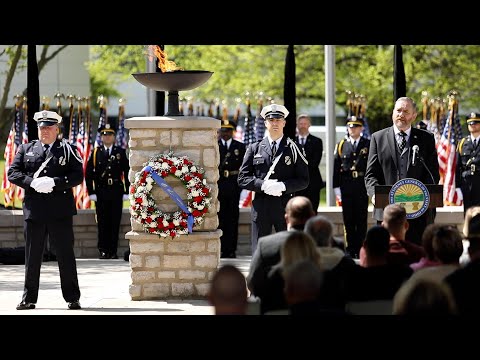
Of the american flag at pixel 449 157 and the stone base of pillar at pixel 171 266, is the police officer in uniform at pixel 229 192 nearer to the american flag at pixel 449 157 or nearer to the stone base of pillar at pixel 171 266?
the american flag at pixel 449 157

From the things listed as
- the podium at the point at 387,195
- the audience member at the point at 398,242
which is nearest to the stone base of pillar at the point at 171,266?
the podium at the point at 387,195

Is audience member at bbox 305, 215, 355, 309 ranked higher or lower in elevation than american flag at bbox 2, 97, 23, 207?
lower

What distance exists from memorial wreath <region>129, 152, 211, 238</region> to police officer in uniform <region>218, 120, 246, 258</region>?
4.36 m

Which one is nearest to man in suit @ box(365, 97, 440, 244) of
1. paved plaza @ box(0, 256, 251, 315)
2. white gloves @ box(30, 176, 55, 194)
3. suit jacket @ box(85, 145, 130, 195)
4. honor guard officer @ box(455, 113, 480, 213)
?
paved plaza @ box(0, 256, 251, 315)

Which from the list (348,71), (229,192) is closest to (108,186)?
(229,192)

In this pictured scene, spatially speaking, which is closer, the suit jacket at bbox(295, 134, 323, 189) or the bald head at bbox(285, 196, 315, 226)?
the bald head at bbox(285, 196, 315, 226)

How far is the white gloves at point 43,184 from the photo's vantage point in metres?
10.4

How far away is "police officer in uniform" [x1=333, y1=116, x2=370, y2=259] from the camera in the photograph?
1519 centimetres

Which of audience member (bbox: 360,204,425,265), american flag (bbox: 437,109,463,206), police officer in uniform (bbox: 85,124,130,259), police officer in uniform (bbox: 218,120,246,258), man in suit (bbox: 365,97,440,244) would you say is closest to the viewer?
audience member (bbox: 360,204,425,265)

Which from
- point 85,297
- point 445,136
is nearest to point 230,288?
point 85,297

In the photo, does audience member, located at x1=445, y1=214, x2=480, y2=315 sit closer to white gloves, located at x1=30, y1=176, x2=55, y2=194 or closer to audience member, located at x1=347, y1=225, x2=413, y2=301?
audience member, located at x1=347, y1=225, x2=413, y2=301
